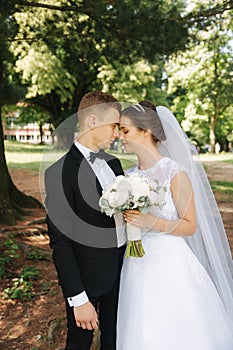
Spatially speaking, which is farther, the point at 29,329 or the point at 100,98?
the point at 29,329

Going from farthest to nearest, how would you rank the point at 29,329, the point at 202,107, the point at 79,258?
1. the point at 202,107
2. the point at 29,329
3. the point at 79,258

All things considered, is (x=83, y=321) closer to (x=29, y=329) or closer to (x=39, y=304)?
(x=29, y=329)

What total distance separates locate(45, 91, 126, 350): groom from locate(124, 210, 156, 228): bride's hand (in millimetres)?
142

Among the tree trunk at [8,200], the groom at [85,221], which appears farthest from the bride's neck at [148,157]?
the tree trunk at [8,200]

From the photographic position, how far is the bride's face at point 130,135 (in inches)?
104

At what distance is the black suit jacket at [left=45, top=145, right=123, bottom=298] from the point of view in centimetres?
236

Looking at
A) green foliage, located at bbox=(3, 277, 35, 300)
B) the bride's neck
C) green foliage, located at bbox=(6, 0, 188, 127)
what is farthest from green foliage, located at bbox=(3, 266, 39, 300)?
green foliage, located at bbox=(6, 0, 188, 127)

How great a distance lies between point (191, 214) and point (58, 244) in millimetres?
861

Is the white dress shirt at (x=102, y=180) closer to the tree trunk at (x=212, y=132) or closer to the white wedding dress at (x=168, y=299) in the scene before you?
the white wedding dress at (x=168, y=299)

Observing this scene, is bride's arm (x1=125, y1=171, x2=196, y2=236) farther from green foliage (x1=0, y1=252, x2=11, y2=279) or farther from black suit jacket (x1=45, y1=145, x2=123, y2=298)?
green foliage (x1=0, y1=252, x2=11, y2=279)

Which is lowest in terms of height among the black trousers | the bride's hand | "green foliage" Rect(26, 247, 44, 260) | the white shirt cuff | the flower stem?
"green foliage" Rect(26, 247, 44, 260)

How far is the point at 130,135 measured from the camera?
2.68 metres

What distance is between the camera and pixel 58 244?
237cm

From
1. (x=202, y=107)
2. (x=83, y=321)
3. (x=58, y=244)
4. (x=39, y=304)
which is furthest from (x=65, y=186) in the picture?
(x=202, y=107)
